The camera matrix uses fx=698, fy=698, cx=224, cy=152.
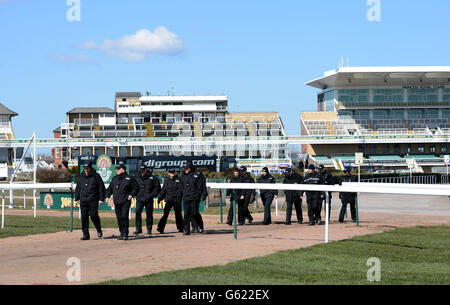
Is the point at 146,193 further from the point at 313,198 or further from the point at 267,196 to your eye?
the point at 313,198

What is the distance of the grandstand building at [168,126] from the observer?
7844cm

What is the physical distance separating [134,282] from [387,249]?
19.0 ft

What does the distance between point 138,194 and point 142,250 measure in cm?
380

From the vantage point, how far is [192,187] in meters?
16.4

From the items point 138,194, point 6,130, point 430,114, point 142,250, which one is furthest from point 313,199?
point 6,130

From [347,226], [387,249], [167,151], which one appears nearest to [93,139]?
[167,151]

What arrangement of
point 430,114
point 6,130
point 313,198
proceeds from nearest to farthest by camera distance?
point 313,198 → point 430,114 → point 6,130

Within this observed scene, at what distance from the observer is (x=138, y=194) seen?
54.3 feet

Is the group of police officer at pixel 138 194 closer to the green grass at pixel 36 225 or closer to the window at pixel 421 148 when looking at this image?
the green grass at pixel 36 225

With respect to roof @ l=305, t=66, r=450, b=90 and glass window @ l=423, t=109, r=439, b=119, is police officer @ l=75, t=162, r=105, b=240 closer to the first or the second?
roof @ l=305, t=66, r=450, b=90

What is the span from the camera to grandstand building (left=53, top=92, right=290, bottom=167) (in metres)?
78.4

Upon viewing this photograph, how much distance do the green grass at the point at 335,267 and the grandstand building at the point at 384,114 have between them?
68.8 meters
